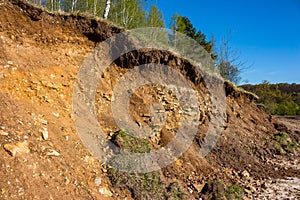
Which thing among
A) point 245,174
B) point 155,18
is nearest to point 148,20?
point 155,18

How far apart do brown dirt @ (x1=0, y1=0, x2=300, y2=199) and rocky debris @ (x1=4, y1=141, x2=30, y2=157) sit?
0.16 feet

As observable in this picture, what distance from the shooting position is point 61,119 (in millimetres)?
5281

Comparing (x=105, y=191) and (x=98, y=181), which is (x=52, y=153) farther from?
(x=105, y=191)

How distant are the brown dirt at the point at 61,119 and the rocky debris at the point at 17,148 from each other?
5cm

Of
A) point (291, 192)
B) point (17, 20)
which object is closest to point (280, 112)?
point (291, 192)

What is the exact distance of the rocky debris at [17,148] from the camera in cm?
384

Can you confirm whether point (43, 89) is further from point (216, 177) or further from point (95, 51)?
point (216, 177)

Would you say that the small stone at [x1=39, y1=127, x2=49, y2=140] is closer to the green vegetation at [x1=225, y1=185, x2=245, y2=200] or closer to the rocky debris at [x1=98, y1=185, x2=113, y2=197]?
the rocky debris at [x1=98, y1=185, x2=113, y2=197]

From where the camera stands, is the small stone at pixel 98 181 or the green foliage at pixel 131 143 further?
the green foliage at pixel 131 143

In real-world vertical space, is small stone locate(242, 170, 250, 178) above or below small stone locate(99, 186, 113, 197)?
below

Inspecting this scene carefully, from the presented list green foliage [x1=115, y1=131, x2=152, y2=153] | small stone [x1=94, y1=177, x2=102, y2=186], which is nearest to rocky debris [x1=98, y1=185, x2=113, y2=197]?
small stone [x1=94, y1=177, x2=102, y2=186]

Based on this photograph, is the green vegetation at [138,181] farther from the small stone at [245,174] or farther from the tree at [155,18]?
the tree at [155,18]

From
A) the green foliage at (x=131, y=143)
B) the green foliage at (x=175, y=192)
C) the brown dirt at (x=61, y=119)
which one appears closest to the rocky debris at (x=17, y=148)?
the brown dirt at (x=61, y=119)

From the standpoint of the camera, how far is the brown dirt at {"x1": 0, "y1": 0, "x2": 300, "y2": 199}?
401 centimetres
